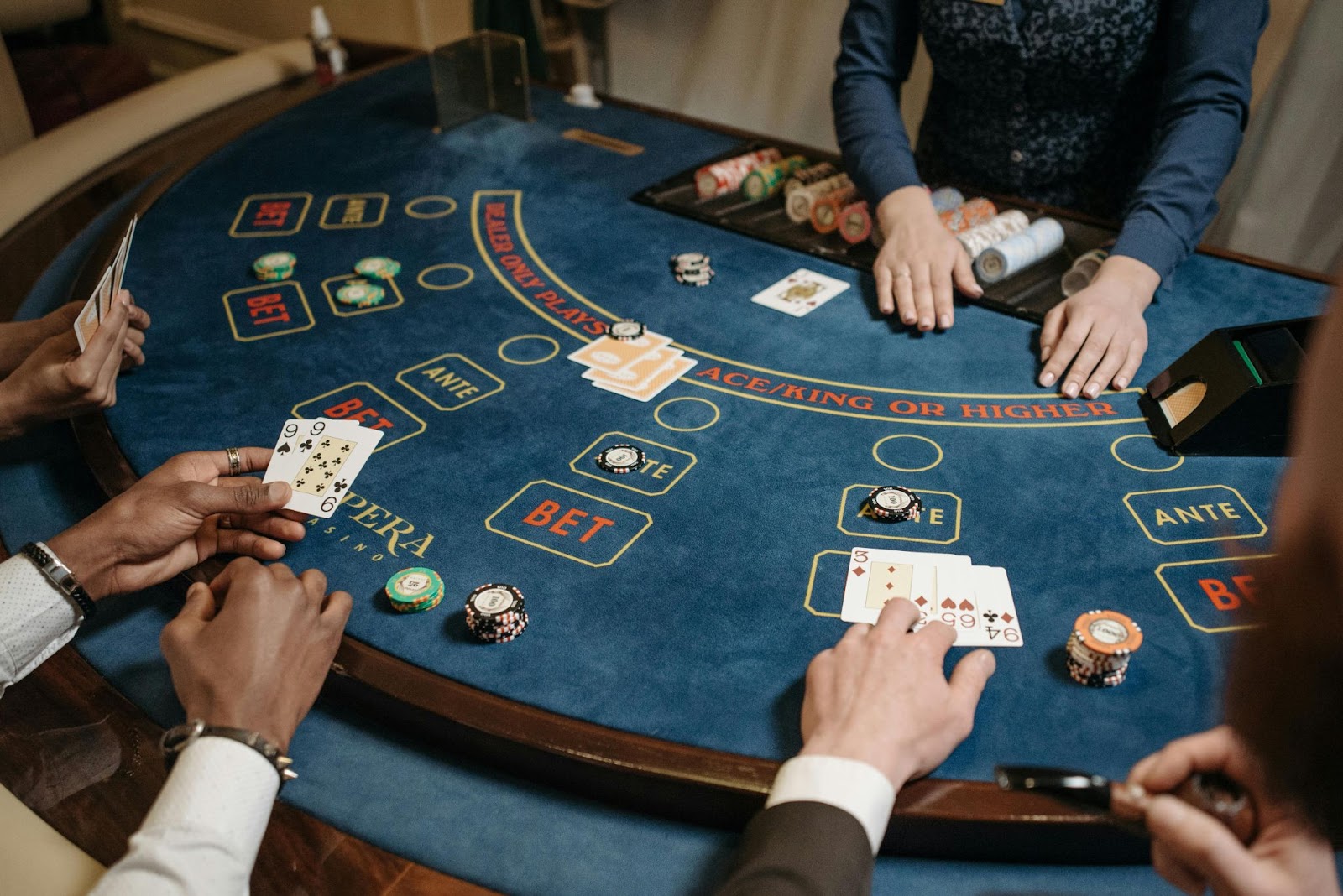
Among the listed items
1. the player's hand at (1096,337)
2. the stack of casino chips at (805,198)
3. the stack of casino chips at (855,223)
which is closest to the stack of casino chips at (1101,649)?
the player's hand at (1096,337)

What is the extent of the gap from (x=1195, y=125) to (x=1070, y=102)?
0.36 meters

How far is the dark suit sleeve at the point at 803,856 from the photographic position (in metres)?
0.96

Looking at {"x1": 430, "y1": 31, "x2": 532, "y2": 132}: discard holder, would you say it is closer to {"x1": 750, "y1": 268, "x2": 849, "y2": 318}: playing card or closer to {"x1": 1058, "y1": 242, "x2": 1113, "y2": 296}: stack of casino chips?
{"x1": 750, "y1": 268, "x2": 849, "y2": 318}: playing card

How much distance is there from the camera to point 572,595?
1317 millimetres

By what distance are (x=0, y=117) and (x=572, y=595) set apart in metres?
2.88

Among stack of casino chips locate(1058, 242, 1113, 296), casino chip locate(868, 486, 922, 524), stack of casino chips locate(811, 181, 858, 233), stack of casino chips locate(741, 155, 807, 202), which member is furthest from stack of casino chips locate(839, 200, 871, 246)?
casino chip locate(868, 486, 922, 524)

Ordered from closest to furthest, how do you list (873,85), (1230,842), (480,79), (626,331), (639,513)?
(1230,842) < (639,513) < (626,331) < (873,85) < (480,79)

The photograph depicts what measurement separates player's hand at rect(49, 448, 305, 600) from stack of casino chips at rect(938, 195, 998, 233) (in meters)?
1.55

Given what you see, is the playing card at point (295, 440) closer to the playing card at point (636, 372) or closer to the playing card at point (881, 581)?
the playing card at point (636, 372)

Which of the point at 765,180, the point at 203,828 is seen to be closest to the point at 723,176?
the point at 765,180

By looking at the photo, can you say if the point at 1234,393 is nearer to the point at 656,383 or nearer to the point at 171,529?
the point at 656,383

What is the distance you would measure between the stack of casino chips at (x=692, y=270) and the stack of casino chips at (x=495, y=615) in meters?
1.02

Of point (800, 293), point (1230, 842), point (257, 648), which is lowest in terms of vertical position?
point (800, 293)

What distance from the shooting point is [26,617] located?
1266mm
